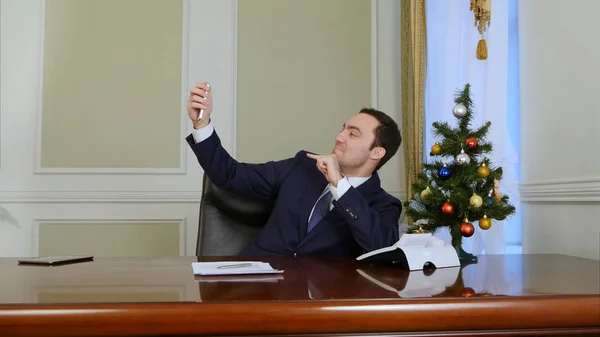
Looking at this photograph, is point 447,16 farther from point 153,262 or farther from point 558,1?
point 153,262

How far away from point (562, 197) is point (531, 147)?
30cm

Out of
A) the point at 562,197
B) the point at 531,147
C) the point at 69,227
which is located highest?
the point at 531,147

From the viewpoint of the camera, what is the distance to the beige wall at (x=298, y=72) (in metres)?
3.05

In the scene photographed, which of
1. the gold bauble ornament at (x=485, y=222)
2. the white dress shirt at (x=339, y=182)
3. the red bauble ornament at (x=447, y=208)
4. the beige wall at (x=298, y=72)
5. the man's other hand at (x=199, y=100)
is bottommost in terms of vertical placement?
the gold bauble ornament at (x=485, y=222)

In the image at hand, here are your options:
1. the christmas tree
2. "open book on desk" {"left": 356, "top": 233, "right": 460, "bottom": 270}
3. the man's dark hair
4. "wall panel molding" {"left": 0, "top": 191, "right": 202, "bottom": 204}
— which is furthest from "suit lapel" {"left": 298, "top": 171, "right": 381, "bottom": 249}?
"wall panel molding" {"left": 0, "top": 191, "right": 202, "bottom": 204}

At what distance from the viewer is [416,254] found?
54.6 inches

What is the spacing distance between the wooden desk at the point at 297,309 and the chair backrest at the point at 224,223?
0.91 metres

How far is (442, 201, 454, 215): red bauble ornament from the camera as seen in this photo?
178 centimetres

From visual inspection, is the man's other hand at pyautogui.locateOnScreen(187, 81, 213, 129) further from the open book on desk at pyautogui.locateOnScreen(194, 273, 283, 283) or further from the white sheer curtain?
the white sheer curtain

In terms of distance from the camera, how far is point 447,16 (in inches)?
100

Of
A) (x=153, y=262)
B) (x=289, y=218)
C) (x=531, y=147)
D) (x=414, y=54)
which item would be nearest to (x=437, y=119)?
(x=414, y=54)

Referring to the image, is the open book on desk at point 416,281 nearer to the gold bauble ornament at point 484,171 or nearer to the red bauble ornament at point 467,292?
the red bauble ornament at point 467,292

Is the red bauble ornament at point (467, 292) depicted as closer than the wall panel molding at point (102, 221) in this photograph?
Yes

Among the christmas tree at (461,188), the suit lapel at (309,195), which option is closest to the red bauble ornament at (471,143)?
the christmas tree at (461,188)
